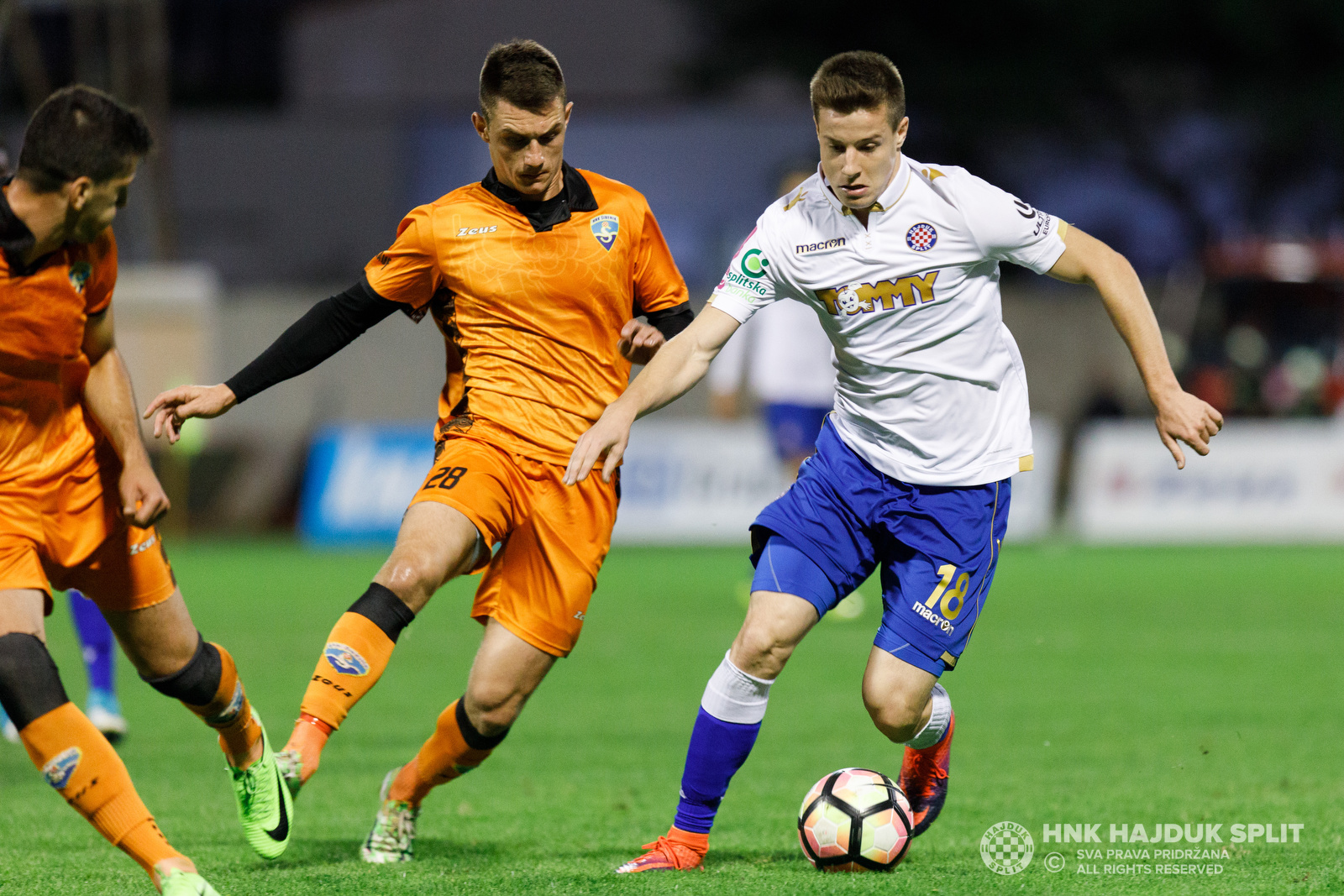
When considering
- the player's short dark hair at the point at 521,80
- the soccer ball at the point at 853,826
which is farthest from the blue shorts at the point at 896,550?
the player's short dark hair at the point at 521,80

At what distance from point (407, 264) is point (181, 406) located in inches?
34.1

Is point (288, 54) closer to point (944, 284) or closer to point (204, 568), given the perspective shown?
point (204, 568)

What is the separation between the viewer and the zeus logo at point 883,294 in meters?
5.09

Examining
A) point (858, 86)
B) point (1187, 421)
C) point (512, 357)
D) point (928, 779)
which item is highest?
point (858, 86)

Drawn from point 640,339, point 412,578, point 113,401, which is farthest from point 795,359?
point 113,401

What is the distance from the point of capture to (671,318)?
18.4ft

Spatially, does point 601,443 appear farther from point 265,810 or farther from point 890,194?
point 265,810

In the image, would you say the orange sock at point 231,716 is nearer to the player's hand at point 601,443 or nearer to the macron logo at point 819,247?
the player's hand at point 601,443

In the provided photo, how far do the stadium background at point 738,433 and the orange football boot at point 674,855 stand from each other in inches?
4.1

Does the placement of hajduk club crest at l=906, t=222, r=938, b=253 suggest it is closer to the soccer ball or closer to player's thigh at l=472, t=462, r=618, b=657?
player's thigh at l=472, t=462, r=618, b=657

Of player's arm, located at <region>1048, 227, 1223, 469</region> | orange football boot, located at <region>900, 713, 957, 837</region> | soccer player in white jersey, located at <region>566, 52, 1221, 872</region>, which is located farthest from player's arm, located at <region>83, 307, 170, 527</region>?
player's arm, located at <region>1048, 227, 1223, 469</region>

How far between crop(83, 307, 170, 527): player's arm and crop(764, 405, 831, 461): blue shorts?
6.78 metres

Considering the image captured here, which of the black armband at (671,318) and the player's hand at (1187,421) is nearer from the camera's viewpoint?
the player's hand at (1187,421)

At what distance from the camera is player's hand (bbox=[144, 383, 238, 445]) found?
16.4 ft
